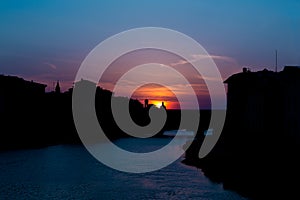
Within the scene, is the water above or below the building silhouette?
below

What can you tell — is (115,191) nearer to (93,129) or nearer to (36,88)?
(36,88)

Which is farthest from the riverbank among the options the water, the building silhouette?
the building silhouette

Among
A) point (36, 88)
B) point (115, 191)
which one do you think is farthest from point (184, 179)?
point (36, 88)

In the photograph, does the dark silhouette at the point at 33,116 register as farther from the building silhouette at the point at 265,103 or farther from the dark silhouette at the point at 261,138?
the building silhouette at the point at 265,103

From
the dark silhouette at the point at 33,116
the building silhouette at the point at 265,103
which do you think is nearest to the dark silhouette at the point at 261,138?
the building silhouette at the point at 265,103

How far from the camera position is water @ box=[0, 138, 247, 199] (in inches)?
947

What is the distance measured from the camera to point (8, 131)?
177 feet

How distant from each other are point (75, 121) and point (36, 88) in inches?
514

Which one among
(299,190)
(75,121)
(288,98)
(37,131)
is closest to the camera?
(299,190)

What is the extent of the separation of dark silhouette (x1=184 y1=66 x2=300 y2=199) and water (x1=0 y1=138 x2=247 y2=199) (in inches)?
54.6

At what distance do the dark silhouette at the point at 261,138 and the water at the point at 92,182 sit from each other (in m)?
1.39

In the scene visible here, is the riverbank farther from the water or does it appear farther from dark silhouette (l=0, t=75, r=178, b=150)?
dark silhouette (l=0, t=75, r=178, b=150)

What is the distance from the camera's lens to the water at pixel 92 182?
24047 millimetres

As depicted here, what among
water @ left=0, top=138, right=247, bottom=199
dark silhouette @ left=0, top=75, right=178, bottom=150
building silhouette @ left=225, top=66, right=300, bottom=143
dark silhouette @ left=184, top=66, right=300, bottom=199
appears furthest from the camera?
dark silhouette @ left=0, top=75, right=178, bottom=150
